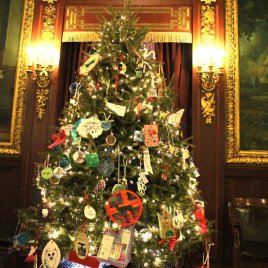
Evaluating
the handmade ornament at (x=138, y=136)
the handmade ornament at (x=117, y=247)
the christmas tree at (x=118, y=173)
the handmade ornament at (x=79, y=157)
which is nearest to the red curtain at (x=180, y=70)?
the christmas tree at (x=118, y=173)

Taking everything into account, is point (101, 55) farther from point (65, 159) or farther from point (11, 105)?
point (11, 105)

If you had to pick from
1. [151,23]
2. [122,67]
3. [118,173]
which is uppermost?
[151,23]

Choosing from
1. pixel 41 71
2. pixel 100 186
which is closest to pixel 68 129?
pixel 100 186

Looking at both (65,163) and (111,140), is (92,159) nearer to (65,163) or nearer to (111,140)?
(111,140)

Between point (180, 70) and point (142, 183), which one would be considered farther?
point (180, 70)

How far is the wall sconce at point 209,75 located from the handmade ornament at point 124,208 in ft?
7.83

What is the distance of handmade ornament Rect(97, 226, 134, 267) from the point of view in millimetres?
2361

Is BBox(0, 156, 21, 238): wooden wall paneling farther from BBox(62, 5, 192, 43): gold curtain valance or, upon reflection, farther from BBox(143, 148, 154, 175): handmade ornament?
BBox(143, 148, 154, 175): handmade ornament

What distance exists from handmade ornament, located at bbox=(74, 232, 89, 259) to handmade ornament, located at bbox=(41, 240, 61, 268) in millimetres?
150

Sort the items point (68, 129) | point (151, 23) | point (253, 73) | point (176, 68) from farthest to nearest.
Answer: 1. point (176, 68)
2. point (151, 23)
3. point (253, 73)
4. point (68, 129)

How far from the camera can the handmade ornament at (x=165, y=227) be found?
97.9 inches

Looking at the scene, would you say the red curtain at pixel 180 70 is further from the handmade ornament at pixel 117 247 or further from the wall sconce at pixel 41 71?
the handmade ornament at pixel 117 247

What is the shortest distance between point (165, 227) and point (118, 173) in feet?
1.75

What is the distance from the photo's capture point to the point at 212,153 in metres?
4.43
